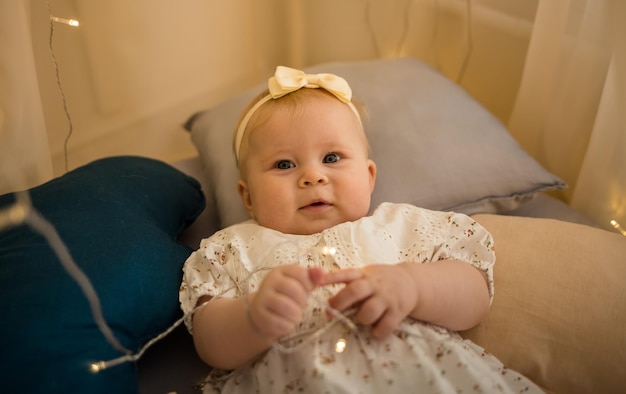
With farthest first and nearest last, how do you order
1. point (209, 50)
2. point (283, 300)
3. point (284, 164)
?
point (209, 50) → point (284, 164) → point (283, 300)

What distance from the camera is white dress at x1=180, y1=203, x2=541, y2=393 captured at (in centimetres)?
79

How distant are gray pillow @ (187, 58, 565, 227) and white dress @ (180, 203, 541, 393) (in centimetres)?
16

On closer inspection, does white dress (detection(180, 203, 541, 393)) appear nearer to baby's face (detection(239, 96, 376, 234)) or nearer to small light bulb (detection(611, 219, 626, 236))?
baby's face (detection(239, 96, 376, 234))

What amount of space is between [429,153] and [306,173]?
0.37 meters

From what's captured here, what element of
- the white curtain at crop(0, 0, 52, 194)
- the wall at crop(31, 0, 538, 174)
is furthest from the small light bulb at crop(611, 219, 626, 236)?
the white curtain at crop(0, 0, 52, 194)

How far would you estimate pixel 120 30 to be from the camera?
1431 millimetres

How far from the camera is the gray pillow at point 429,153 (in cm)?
119

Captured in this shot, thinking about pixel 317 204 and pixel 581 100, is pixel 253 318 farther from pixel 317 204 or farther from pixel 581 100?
pixel 581 100

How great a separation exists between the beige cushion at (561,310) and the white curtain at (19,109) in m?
0.86

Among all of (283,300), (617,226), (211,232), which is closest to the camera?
(283,300)

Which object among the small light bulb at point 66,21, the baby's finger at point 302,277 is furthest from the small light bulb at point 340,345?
the small light bulb at point 66,21

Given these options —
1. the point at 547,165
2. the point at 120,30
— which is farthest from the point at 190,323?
the point at 547,165

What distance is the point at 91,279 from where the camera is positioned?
0.84 metres

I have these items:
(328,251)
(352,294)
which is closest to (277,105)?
(328,251)
